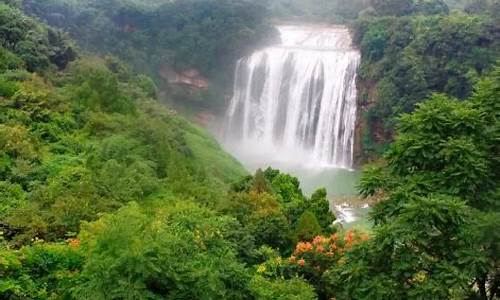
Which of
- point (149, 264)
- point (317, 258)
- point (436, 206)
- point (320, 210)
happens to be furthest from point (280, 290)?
point (320, 210)

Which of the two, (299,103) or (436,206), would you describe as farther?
(299,103)

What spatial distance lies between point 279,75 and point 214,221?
3579cm

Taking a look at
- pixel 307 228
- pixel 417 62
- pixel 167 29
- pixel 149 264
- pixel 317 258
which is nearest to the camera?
pixel 149 264

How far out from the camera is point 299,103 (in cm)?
4534

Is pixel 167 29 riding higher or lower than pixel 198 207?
higher

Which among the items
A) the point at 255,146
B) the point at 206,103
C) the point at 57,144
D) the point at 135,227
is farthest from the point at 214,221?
the point at 206,103

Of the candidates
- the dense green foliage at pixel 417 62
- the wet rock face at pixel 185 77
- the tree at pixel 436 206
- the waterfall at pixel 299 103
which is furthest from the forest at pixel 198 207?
the wet rock face at pixel 185 77

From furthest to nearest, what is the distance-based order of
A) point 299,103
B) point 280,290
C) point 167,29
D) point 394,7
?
1. point 167,29
2. point 394,7
3. point 299,103
4. point 280,290

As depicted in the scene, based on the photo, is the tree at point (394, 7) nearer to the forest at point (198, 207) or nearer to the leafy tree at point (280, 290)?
the forest at point (198, 207)

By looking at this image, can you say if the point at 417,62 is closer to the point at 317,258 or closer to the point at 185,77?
the point at 185,77

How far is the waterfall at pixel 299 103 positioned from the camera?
4269 centimetres

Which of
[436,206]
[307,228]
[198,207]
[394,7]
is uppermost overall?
[394,7]

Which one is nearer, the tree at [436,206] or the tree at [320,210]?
the tree at [436,206]

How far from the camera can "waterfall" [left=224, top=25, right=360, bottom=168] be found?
140ft
